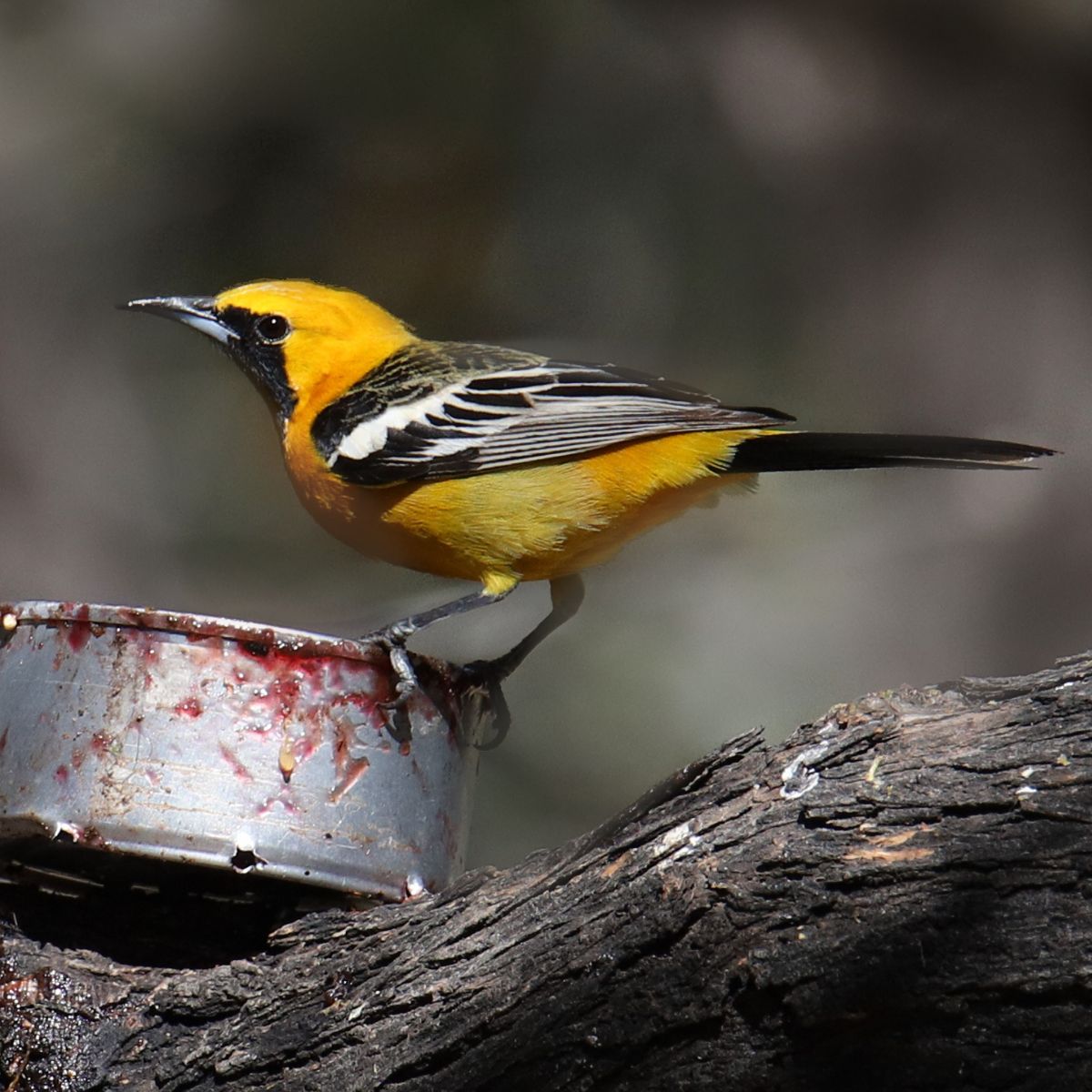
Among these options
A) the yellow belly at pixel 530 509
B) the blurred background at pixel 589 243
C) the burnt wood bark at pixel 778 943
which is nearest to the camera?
the burnt wood bark at pixel 778 943

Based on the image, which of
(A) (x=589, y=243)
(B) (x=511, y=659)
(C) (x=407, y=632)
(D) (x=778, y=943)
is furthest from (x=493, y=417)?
(A) (x=589, y=243)

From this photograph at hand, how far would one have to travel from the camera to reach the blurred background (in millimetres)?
8641

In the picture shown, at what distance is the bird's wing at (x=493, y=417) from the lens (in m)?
4.38

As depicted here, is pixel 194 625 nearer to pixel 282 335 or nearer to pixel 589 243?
pixel 282 335

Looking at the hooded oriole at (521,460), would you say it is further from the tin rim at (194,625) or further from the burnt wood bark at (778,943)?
the burnt wood bark at (778,943)

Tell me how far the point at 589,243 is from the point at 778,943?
7243 mm

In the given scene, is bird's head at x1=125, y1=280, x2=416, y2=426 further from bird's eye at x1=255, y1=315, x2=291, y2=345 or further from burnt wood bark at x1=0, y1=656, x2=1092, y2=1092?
burnt wood bark at x1=0, y1=656, x2=1092, y2=1092

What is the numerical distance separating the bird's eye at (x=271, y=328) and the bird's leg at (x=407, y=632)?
3.84 feet

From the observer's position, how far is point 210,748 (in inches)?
124

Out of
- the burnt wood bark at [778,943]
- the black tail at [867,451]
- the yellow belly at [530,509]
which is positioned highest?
the black tail at [867,451]

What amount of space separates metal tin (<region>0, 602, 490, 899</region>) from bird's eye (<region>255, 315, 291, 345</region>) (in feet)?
5.90

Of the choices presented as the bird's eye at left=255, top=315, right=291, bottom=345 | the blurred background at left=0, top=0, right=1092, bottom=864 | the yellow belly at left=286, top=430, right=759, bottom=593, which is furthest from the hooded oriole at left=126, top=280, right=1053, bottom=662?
the blurred background at left=0, top=0, right=1092, bottom=864

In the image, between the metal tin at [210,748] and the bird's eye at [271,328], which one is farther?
the bird's eye at [271,328]

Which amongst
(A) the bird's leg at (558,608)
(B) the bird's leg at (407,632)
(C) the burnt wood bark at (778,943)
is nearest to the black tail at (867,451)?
(A) the bird's leg at (558,608)
